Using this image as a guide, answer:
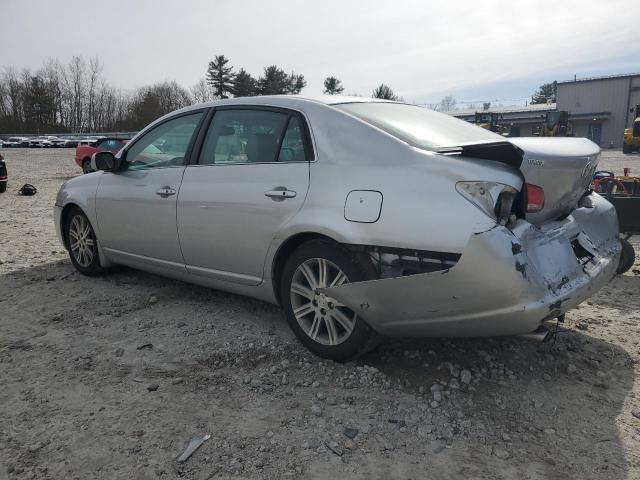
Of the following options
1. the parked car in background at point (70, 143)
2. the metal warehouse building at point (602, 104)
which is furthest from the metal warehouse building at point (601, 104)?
the parked car in background at point (70, 143)

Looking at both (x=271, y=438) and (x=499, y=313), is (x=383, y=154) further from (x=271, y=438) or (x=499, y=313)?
(x=271, y=438)

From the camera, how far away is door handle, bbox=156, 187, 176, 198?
4.04 meters

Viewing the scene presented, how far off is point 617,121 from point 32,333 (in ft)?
174

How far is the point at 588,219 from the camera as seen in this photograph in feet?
11.0

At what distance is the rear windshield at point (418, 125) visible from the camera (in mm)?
3026

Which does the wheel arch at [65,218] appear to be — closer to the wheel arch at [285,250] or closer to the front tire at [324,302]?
the wheel arch at [285,250]

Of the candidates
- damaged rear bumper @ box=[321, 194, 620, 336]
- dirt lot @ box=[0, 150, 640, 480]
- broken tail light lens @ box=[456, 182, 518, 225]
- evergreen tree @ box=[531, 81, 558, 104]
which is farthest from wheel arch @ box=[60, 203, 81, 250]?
evergreen tree @ box=[531, 81, 558, 104]

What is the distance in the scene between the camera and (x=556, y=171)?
9.45ft

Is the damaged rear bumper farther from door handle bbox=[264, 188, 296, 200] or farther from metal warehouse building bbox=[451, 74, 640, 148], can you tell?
metal warehouse building bbox=[451, 74, 640, 148]

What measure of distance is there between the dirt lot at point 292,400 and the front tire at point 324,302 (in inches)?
6.2

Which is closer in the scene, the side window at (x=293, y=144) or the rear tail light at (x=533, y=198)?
the rear tail light at (x=533, y=198)

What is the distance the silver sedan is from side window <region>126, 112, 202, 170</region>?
0.07ft

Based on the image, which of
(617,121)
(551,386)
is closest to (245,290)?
(551,386)

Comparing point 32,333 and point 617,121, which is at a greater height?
point 617,121
